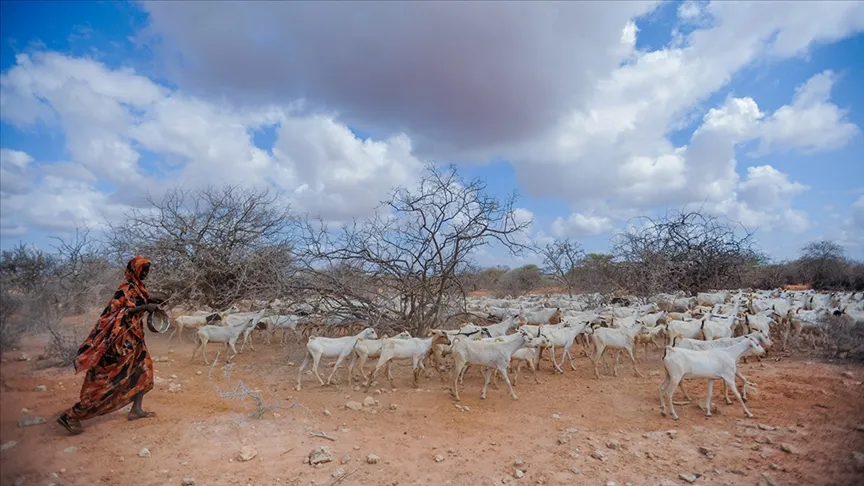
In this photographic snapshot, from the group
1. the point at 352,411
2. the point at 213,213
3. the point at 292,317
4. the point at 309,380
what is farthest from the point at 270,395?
the point at 213,213

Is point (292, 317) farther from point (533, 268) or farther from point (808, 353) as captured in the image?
point (533, 268)

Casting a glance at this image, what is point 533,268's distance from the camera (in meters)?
38.9

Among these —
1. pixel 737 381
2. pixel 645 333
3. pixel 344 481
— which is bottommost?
pixel 344 481

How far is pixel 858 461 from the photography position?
4.66 m

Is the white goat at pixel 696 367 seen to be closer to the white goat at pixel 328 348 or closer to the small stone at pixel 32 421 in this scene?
the white goat at pixel 328 348

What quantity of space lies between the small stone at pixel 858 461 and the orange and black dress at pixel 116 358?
8.19m

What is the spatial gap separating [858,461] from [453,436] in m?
4.23

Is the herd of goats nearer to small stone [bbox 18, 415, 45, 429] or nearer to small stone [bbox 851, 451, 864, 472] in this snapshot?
small stone [bbox 851, 451, 864, 472]

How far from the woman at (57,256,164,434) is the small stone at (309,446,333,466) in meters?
2.65

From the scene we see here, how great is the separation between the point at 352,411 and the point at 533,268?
110 ft

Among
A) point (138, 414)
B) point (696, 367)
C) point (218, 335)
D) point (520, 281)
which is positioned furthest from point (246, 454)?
point (520, 281)

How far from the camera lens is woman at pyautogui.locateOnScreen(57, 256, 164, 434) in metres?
5.70

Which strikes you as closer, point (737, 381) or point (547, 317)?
point (737, 381)

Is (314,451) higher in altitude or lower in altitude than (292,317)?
lower
